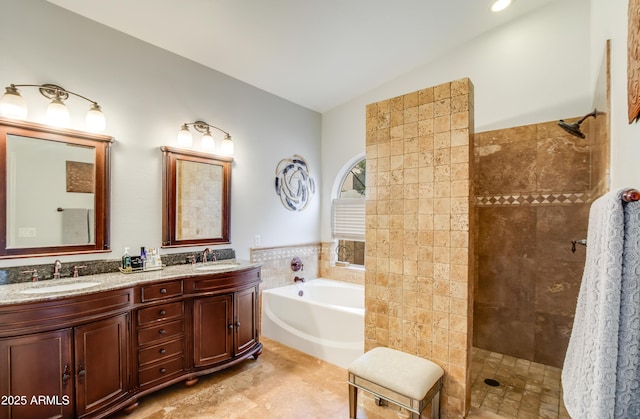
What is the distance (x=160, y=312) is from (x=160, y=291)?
0.16m

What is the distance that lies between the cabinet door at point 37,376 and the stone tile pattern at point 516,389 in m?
2.64

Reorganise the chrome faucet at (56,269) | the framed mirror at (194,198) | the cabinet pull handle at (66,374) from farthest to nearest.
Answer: the framed mirror at (194,198) → the chrome faucet at (56,269) → the cabinet pull handle at (66,374)

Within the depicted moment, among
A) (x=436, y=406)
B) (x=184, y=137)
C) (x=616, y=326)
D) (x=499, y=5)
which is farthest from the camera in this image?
(x=184, y=137)

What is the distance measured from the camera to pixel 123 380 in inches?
78.5

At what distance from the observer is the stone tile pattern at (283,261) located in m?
3.47

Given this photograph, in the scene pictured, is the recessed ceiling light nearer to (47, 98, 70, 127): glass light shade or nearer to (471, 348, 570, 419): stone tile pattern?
(471, 348, 570, 419): stone tile pattern

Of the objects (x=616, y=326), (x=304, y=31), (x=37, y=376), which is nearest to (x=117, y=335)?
(x=37, y=376)

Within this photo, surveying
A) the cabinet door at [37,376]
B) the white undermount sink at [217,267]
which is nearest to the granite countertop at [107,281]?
the white undermount sink at [217,267]

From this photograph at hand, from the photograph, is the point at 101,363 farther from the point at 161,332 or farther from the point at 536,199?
the point at 536,199

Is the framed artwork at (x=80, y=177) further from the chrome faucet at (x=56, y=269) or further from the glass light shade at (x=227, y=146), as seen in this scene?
the glass light shade at (x=227, y=146)

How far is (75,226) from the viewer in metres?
2.21

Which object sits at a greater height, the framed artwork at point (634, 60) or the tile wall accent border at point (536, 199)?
the framed artwork at point (634, 60)

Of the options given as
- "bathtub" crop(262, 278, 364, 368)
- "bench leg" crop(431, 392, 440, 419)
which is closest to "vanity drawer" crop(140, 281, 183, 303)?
"bathtub" crop(262, 278, 364, 368)

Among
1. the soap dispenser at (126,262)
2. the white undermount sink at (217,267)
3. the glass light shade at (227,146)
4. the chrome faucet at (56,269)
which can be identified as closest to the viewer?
the chrome faucet at (56,269)
